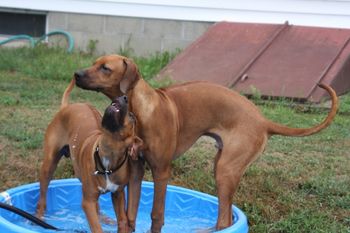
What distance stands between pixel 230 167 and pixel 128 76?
40.3 inches

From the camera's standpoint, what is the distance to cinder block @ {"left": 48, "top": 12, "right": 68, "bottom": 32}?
12.8m

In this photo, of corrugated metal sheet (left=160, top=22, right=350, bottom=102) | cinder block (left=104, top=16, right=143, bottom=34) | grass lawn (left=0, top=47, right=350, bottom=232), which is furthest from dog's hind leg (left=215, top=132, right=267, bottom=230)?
cinder block (left=104, top=16, right=143, bottom=34)

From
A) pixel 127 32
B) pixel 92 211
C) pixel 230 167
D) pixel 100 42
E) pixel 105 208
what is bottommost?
pixel 105 208

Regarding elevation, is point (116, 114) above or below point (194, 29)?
above

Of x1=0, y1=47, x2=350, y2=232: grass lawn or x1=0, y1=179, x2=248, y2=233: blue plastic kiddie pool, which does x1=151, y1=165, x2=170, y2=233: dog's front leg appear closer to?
x1=0, y1=179, x2=248, y2=233: blue plastic kiddie pool

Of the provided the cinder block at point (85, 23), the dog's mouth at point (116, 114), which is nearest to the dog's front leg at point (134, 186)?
the dog's mouth at point (116, 114)

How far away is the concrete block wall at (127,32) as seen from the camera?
12.1m

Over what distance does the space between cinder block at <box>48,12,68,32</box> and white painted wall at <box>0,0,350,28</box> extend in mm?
101

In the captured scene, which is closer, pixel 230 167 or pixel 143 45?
pixel 230 167

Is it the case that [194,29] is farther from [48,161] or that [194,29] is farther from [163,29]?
[48,161]

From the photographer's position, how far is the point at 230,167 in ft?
16.7

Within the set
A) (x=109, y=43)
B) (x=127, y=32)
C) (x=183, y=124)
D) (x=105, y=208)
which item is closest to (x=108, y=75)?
(x=183, y=124)

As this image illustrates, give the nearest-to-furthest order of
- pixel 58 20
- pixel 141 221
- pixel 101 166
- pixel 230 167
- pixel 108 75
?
pixel 101 166, pixel 108 75, pixel 230 167, pixel 141 221, pixel 58 20

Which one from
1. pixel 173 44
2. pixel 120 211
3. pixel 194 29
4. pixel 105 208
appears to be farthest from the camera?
pixel 173 44
